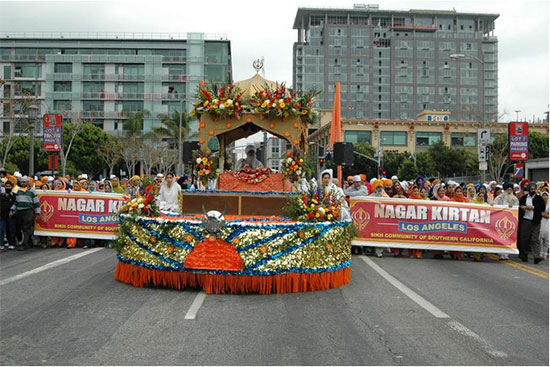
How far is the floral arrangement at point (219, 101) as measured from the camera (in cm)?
1015

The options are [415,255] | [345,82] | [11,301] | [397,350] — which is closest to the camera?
[397,350]

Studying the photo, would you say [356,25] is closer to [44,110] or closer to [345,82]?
[345,82]

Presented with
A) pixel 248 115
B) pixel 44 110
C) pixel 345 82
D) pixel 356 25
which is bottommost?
pixel 248 115

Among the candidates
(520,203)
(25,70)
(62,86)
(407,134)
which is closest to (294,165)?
(520,203)

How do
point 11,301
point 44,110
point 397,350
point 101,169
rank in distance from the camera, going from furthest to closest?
point 44,110 → point 101,169 → point 11,301 → point 397,350

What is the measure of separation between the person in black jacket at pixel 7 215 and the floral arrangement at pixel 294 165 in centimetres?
837

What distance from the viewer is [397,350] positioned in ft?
19.1

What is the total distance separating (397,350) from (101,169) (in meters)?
68.6

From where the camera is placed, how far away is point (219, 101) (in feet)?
33.4

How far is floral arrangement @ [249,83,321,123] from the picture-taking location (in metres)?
10.1

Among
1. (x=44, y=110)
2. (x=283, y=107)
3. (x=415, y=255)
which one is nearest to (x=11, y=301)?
(x=283, y=107)

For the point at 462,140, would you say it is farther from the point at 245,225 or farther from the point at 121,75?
the point at 245,225

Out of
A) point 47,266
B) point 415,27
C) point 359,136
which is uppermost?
point 415,27

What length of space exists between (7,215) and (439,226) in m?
11.2
